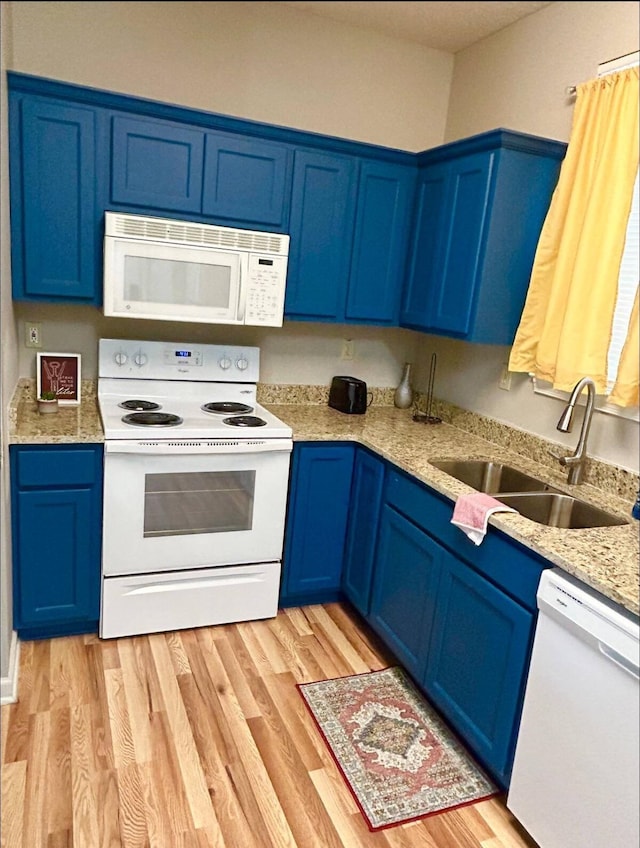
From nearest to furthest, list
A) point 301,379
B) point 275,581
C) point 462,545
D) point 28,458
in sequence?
1. point 462,545
2. point 28,458
3. point 275,581
4. point 301,379

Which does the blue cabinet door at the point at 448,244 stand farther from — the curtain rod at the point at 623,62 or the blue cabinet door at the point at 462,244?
the curtain rod at the point at 623,62

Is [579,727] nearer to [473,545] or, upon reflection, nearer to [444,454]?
[473,545]

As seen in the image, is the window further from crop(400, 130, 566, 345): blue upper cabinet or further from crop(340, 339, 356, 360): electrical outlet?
crop(340, 339, 356, 360): electrical outlet

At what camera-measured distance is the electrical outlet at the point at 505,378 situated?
2668mm

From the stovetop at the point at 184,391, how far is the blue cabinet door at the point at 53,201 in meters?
0.39

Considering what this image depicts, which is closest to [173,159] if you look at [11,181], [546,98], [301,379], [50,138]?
[50,138]

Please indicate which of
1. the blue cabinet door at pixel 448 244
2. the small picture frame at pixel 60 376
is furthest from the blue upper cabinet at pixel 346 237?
the small picture frame at pixel 60 376

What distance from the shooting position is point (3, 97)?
6.79ft

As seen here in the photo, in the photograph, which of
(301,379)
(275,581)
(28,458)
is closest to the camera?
(28,458)

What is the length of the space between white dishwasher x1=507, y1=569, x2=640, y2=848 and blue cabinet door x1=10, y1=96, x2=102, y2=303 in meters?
2.06

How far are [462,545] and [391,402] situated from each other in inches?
58.2

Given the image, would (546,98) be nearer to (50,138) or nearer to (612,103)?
(612,103)

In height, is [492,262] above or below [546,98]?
below

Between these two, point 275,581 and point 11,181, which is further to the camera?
point 275,581
